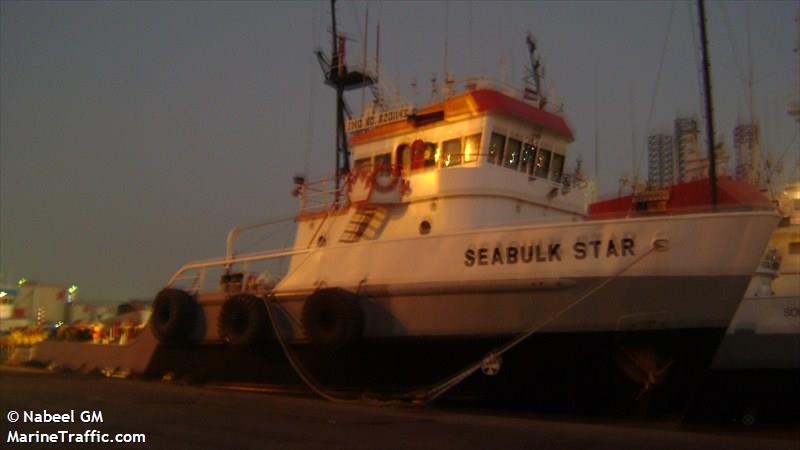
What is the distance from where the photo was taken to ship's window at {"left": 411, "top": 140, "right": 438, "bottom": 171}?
491 inches

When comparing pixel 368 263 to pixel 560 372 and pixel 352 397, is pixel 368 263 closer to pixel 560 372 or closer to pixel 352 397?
pixel 352 397

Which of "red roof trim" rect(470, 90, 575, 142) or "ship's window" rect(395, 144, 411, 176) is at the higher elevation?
"red roof trim" rect(470, 90, 575, 142)

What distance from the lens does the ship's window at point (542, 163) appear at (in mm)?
12953

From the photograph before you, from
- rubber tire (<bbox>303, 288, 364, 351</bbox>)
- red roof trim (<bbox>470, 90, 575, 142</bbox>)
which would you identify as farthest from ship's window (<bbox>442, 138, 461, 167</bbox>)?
rubber tire (<bbox>303, 288, 364, 351</bbox>)

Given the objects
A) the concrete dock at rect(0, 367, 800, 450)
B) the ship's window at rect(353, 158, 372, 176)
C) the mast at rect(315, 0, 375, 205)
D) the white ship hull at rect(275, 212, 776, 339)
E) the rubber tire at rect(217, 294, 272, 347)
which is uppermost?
the mast at rect(315, 0, 375, 205)

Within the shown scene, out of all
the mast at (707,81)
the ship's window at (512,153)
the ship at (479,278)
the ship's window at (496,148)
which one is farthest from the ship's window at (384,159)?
the mast at (707,81)

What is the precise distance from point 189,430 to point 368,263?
173 inches

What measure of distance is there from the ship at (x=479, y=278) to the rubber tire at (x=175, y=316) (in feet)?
0.12

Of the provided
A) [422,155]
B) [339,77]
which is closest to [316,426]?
[422,155]

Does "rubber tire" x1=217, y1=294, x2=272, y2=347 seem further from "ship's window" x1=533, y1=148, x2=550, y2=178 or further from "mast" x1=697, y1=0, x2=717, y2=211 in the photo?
"mast" x1=697, y1=0, x2=717, y2=211

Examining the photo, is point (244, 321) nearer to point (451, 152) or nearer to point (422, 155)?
point (422, 155)

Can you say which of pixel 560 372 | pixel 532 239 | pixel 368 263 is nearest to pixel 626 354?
pixel 560 372

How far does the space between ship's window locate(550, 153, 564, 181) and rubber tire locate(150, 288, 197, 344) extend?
6.92m

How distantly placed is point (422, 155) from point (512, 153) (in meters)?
1.50
